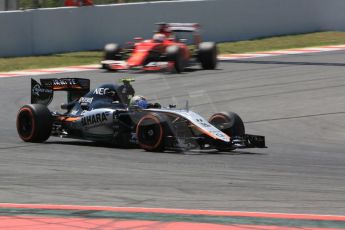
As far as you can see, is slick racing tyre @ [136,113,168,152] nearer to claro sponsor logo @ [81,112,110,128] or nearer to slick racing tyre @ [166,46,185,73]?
claro sponsor logo @ [81,112,110,128]

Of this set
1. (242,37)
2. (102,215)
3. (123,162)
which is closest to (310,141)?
(123,162)

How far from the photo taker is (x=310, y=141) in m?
12.8

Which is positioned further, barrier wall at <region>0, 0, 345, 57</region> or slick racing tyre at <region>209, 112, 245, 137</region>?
barrier wall at <region>0, 0, 345, 57</region>

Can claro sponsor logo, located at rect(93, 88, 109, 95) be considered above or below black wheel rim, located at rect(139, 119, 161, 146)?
above

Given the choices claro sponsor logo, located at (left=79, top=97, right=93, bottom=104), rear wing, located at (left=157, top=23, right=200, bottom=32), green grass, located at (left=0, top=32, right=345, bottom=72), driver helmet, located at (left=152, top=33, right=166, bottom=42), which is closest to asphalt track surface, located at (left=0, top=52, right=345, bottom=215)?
claro sponsor logo, located at (left=79, top=97, right=93, bottom=104)

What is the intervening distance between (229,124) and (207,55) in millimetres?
10669

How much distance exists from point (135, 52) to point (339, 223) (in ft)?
50.4

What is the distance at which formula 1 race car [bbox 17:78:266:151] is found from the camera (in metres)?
10.8

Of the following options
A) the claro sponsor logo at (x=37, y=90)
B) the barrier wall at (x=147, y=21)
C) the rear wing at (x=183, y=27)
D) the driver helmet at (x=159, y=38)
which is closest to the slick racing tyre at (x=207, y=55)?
the rear wing at (x=183, y=27)

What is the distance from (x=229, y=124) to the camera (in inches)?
439

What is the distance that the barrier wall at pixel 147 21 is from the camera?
74.8 ft

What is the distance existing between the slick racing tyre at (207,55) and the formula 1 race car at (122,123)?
371 inches

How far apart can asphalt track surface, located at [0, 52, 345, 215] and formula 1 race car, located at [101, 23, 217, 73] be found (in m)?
2.53

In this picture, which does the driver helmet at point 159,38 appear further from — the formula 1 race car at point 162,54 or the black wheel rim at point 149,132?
the black wheel rim at point 149,132
